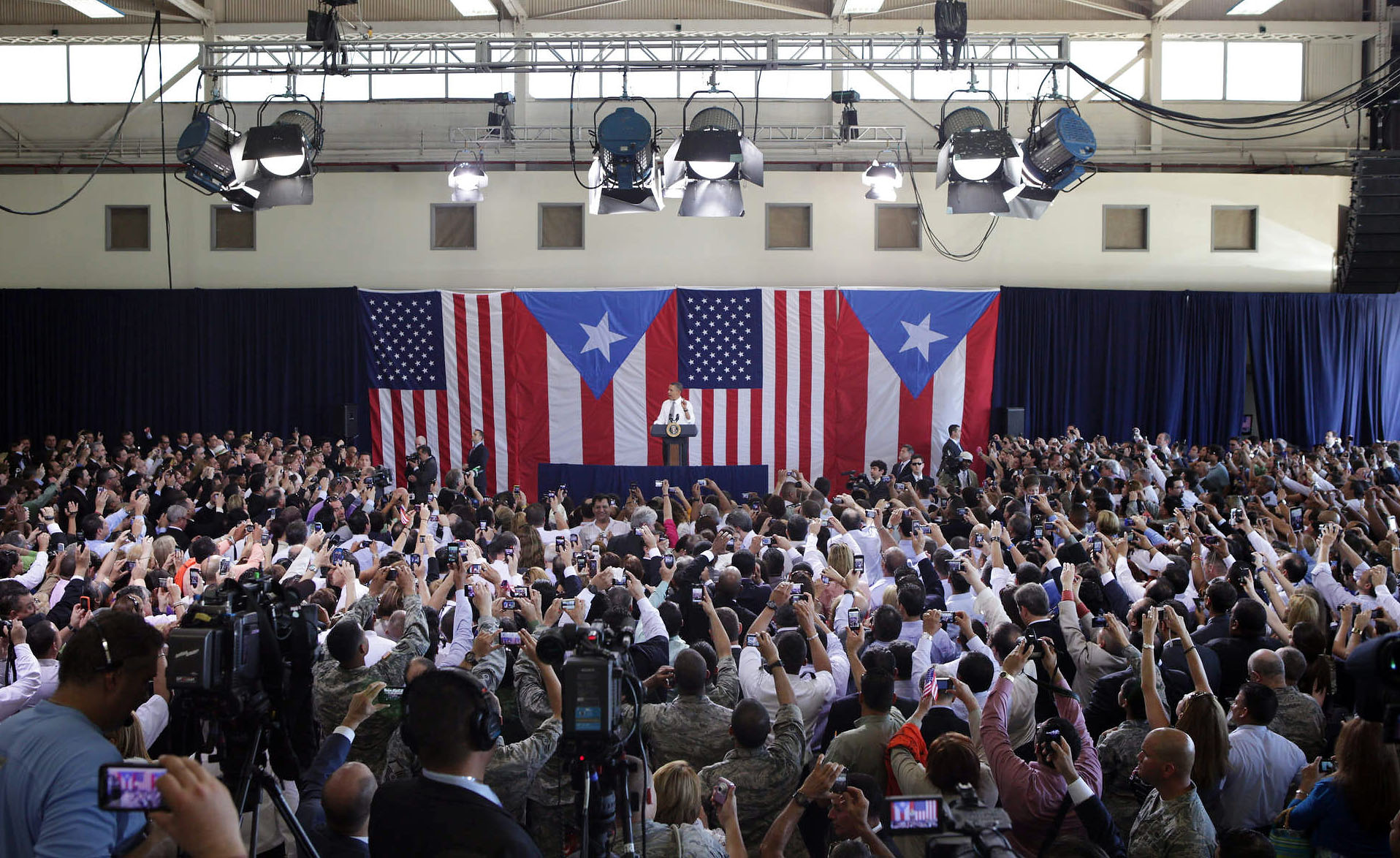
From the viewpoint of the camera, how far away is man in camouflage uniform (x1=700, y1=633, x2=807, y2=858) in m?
3.58

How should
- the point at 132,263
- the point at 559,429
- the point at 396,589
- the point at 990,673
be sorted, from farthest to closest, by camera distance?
the point at 132,263
the point at 559,429
the point at 396,589
the point at 990,673

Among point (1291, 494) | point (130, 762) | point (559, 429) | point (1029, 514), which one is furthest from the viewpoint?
point (559, 429)

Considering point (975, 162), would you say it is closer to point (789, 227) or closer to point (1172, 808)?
point (789, 227)

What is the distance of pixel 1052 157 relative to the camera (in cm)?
912

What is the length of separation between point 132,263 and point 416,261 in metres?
4.28

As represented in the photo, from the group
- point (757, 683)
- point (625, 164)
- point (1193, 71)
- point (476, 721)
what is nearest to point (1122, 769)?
point (757, 683)

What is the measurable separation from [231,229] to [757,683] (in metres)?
13.8

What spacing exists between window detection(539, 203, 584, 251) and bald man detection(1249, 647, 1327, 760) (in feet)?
40.6

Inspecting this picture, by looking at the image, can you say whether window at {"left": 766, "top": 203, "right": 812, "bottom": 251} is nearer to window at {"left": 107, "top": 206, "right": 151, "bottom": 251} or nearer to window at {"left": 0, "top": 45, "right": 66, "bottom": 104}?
window at {"left": 107, "top": 206, "right": 151, "bottom": 251}

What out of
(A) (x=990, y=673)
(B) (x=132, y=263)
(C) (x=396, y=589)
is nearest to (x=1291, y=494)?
(A) (x=990, y=673)

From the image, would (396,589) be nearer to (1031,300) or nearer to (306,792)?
(306,792)

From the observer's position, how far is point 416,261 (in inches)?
602

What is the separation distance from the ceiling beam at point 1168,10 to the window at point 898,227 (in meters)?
4.26

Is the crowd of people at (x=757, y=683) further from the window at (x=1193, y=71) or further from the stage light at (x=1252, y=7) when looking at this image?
the stage light at (x=1252, y=7)
